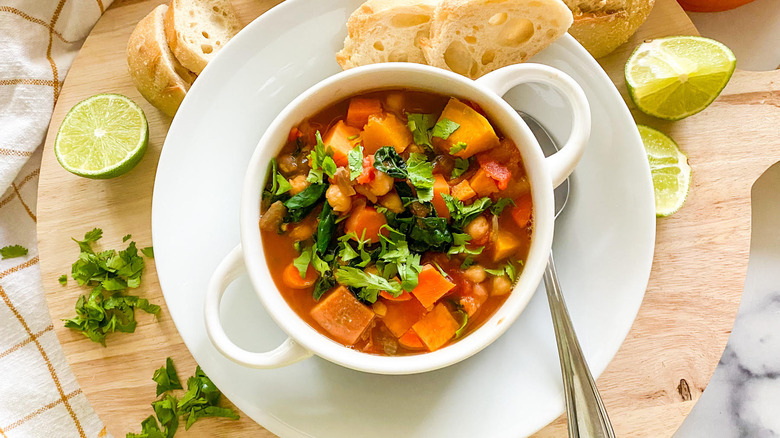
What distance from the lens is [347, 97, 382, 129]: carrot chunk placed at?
2.30 meters

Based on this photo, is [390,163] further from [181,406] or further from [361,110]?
[181,406]

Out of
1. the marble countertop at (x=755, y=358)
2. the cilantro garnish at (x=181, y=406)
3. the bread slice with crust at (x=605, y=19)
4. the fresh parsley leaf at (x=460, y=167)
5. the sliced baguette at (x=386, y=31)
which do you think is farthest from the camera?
the marble countertop at (x=755, y=358)

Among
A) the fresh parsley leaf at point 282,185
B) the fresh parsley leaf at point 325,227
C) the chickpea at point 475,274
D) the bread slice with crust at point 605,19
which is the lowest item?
the chickpea at point 475,274

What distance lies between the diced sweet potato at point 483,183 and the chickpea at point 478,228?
0.31ft

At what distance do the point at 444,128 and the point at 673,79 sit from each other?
1.32 m

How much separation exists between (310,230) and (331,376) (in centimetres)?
68

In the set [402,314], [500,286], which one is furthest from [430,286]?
[500,286]

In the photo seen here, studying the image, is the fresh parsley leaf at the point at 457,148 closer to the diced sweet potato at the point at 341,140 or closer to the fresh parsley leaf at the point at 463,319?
the diced sweet potato at the point at 341,140

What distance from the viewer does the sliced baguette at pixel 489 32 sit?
2.37m

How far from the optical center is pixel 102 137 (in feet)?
9.73

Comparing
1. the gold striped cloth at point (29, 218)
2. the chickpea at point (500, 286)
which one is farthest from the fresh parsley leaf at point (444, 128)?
the gold striped cloth at point (29, 218)

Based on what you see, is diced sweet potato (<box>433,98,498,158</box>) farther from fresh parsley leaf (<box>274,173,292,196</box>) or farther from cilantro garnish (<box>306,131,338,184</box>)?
fresh parsley leaf (<box>274,173,292,196</box>)

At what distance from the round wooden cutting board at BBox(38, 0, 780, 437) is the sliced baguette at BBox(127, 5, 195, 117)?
193 millimetres

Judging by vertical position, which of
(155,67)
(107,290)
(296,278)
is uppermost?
(155,67)
